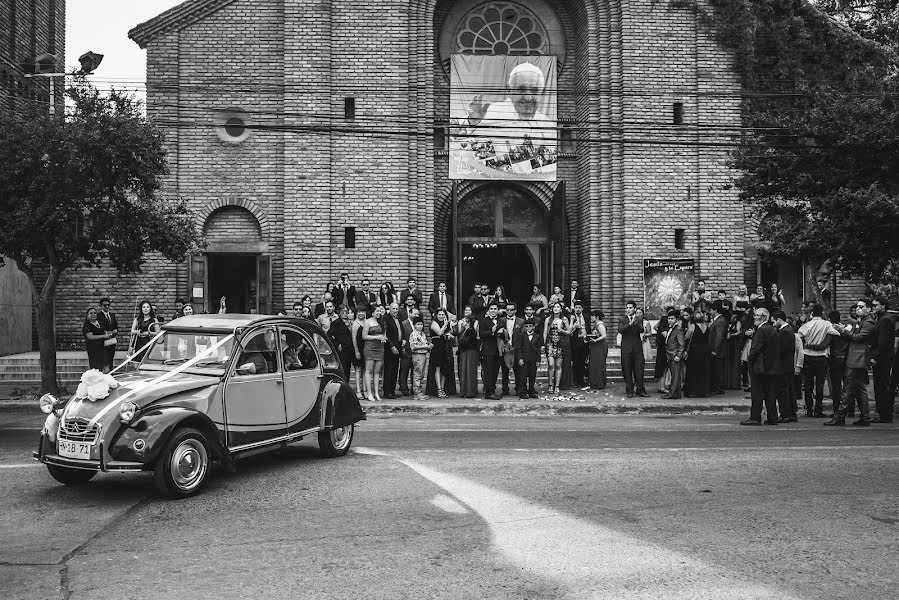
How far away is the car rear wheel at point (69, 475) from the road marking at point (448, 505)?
11.3ft

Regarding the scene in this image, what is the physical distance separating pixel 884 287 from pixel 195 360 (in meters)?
17.5

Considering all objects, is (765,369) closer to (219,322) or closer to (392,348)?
(392,348)

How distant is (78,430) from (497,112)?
1754 centimetres

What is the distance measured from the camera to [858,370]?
13.4 meters

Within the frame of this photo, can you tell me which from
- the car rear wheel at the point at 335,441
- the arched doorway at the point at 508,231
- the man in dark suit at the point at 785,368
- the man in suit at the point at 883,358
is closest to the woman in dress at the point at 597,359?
the man in dark suit at the point at 785,368

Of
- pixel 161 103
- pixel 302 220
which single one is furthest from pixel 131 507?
pixel 161 103

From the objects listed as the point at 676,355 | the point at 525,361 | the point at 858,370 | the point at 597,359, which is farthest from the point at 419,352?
the point at 858,370

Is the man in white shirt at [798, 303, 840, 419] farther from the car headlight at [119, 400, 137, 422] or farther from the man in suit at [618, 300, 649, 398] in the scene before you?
the car headlight at [119, 400, 137, 422]

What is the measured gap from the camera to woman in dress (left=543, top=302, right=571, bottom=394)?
1727cm

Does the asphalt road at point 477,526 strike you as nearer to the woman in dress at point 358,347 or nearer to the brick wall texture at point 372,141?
→ the woman in dress at point 358,347

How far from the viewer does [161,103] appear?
2177 cm

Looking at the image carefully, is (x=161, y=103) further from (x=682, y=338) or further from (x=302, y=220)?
(x=682, y=338)

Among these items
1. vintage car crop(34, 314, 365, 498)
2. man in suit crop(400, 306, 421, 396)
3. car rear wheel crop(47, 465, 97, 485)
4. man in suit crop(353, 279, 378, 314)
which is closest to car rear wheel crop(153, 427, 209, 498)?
vintage car crop(34, 314, 365, 498)

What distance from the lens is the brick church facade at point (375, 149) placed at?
21844 millimetres
